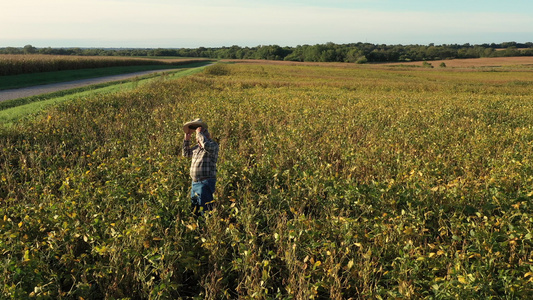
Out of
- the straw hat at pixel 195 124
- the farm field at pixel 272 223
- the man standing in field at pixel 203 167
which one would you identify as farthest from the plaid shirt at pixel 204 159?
the farm field at pixel 272 223

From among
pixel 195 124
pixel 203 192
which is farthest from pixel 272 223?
pixel 195 124

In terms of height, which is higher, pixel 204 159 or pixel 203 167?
pixel 204 159

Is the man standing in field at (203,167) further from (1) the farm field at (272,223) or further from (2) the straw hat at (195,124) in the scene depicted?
(1) the farm field at (272,223)

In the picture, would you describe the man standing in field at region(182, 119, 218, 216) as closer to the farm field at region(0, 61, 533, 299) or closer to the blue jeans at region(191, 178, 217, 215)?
the blue jeans at region(191, 178, 217, 215)

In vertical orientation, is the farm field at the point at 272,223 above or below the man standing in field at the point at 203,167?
below

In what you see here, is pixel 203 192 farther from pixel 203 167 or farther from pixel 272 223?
pixel 272 223

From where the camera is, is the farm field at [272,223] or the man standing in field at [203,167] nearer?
the farm field at [272,223]

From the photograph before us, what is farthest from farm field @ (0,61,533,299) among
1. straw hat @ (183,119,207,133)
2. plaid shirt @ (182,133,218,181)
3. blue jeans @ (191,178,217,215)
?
straw hat @ (183,119,207,133)

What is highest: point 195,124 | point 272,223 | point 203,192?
point 195,124

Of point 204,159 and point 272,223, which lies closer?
point 272,223

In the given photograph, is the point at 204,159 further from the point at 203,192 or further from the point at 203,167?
the point at 203,192

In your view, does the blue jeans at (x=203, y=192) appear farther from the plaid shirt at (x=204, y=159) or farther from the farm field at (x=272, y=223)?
the farm field at (x=272, y=223)

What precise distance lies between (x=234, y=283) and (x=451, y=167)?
5362 mm

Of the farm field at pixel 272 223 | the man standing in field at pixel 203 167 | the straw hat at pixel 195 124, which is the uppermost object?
the straw hat at pixel 195 124
